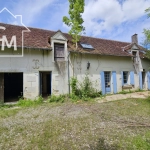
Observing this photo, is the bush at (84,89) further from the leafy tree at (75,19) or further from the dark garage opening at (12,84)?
the dark garage opening at (12,84)

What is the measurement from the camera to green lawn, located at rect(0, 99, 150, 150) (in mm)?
3789

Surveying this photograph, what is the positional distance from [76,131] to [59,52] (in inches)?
269

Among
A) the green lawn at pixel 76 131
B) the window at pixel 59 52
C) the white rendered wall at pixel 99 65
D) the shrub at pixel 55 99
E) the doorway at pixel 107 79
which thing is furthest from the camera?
the doorway at pixel 107 79

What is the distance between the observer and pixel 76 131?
183 inches

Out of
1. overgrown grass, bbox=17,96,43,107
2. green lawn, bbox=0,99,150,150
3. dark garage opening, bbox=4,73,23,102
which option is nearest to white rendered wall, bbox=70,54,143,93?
overgrown grass, bbox=17,96,43,107

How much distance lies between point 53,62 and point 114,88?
627cm

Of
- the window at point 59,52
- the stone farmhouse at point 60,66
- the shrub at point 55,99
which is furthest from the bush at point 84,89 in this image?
the window at point 59,52

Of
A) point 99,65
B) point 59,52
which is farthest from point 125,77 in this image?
point 59,52

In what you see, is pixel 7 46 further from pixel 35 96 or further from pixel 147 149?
pixel 147 149

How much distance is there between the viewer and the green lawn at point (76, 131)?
12.4 ft

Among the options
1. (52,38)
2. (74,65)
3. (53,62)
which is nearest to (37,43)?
(52,38)

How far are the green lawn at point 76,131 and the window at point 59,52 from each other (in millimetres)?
4736

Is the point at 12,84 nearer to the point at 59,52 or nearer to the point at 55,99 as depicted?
the point at 55,99

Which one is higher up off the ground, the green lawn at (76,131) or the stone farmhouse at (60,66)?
the stone farmhouse at (60,66)
